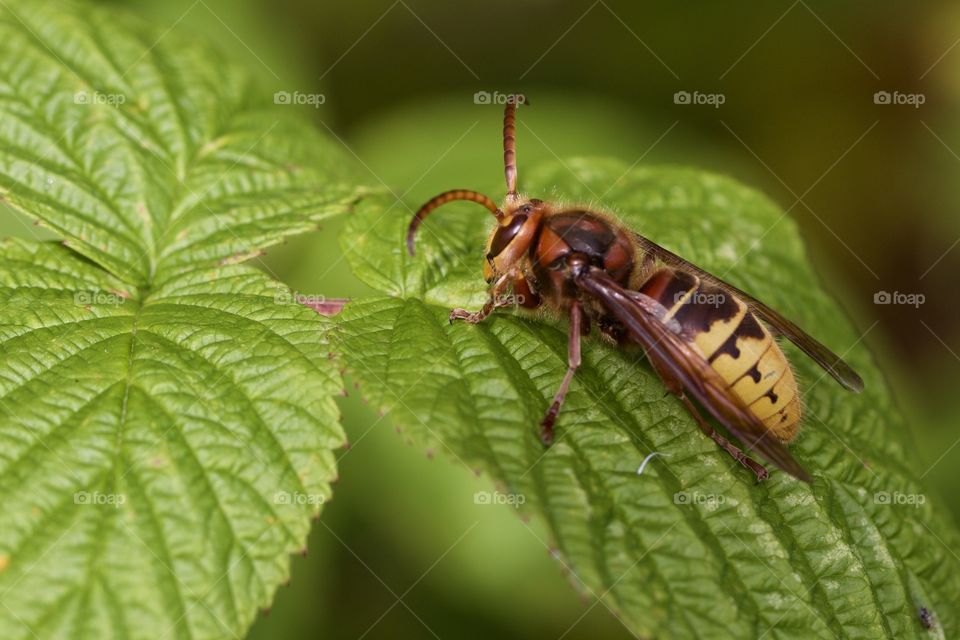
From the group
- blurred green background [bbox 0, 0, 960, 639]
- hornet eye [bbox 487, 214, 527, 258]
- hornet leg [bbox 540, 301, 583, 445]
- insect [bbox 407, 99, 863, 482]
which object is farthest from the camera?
blurred green background [bbox 0, 0, 960, 639]

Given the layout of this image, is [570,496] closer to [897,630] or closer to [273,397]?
[273,397]

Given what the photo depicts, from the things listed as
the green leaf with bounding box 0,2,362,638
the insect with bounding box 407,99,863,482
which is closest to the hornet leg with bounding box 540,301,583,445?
the insect with bounding box 407,99,863,482

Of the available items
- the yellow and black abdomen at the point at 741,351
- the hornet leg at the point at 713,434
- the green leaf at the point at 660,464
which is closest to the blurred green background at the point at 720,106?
the green leaf at the point at 660,464

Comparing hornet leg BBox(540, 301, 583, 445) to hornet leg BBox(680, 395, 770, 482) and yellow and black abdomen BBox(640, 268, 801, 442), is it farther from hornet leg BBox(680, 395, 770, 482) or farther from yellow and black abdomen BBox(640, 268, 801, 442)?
hornet leg BBox(680, 395, 770, 482)

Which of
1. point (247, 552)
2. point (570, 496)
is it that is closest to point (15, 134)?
point (247, 552)

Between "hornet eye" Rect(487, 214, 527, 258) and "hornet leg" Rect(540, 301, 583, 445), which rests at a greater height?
"hornet eye" Rect(487, 214, 527, 258)
